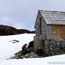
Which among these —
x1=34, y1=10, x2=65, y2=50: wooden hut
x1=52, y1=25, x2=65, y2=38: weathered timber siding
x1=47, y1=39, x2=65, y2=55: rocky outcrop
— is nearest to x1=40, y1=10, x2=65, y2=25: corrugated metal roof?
x1=34, y1=10, x2=65, y2=50: wooden hut

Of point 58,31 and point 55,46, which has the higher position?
point 58,31

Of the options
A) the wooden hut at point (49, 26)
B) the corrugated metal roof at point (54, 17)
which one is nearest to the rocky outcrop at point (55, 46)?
the wooden hut at point (49, 26)

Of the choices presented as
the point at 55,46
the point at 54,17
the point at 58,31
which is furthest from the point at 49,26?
the point at 55,46

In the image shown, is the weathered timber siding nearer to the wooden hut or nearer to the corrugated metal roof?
the wooden hut

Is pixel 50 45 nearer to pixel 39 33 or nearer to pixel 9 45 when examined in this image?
pixel 39 33

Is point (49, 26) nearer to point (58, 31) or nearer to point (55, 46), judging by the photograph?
point (58, 31)

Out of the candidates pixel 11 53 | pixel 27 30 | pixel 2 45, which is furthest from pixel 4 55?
pixel 27 30

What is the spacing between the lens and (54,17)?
29859 millimetres

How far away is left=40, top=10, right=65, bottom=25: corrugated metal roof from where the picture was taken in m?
28.9

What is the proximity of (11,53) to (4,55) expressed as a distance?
150cm

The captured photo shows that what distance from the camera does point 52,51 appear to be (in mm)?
27453

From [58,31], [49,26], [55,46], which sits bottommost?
[55,46]

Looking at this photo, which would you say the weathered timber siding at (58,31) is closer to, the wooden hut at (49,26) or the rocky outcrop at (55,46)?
the wooden hut at (49,26)

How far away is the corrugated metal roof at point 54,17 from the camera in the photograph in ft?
94.8
